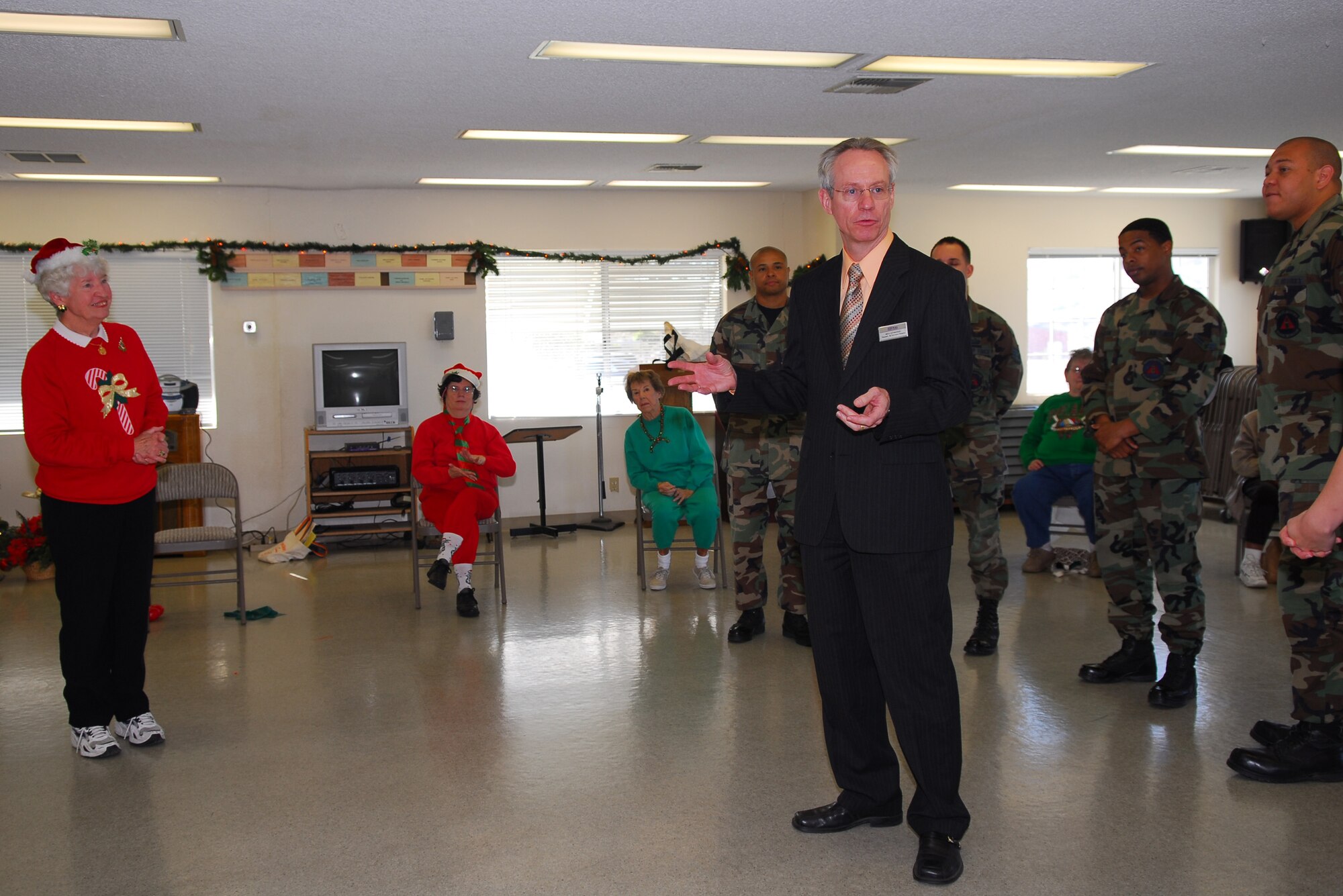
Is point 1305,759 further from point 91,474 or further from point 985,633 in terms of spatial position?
point 91,474

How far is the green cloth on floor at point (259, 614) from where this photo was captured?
557 centimetres

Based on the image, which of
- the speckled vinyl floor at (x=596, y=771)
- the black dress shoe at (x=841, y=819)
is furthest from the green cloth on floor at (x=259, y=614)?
the black dress shoe at (x=841, y=819)

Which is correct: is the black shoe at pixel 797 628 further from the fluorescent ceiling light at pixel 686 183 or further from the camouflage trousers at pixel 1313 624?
the fluorescent ceiling light at pixel 686 183

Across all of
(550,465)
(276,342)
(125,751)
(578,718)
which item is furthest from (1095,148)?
(125,751)

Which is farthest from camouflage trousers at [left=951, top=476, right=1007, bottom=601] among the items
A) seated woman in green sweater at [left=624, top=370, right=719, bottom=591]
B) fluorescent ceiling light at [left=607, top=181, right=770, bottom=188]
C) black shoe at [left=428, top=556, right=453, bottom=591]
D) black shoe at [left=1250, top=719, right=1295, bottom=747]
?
fluorescent ceiling light at [left=607, top=181, right=770, bottom=188]

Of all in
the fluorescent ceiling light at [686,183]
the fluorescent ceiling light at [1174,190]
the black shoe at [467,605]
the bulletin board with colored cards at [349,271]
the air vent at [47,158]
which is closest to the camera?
the black shoe at [467,605]

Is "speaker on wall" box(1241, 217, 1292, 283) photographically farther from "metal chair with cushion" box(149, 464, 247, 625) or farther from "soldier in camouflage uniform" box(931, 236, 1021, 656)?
"metal chair with cushion" box(149, 464, 247, 625)

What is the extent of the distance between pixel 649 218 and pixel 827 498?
674 cm

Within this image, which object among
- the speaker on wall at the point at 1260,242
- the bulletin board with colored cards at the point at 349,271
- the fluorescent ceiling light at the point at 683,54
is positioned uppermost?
the fluorescent ceiling light at the point at 683,54

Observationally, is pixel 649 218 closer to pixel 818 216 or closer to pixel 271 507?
pixel 818 216

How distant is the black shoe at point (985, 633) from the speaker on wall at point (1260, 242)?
703 cm

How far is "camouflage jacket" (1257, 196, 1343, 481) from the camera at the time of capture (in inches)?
114

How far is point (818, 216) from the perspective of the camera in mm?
8867

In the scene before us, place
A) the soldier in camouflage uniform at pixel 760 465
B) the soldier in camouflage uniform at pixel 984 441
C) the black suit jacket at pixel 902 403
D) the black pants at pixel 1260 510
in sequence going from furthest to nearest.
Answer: the black pants at pixel 1260 510
the soldier in camouflage uniform at pixel 760 465
the soldier in camouflage uniform at pixel 984 441
the black suit jacket at pixel 902 403
